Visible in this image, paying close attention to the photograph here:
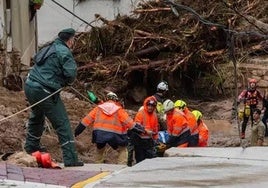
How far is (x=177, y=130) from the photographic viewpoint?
10.8 m

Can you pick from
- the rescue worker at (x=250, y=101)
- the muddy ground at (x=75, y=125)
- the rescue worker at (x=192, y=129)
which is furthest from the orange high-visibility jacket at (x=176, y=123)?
the rescue worker at (x=250, y=101)

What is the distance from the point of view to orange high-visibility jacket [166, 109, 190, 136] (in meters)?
10.8

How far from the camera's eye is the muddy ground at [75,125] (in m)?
11.8

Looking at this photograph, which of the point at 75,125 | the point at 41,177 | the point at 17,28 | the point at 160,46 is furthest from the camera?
the point at 160,46

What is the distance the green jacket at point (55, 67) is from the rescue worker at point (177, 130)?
2316 millimetres

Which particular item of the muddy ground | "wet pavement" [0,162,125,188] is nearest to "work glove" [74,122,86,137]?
the muddy ground

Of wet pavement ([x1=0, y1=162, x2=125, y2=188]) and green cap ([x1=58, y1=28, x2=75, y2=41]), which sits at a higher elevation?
green cap ([x1=58, y1=28, x2=75, y2=41])

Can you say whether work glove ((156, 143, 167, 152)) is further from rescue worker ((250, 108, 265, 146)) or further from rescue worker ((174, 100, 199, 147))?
rescue worker ((250, 108, 265, 146))

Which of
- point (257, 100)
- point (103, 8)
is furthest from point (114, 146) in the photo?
point (103, 8)

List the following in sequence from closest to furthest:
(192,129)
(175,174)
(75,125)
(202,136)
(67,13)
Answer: (175,174), (192,129), (202,136), (75,125), (67,13)

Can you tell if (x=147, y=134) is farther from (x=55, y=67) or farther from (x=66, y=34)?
(x=66, y=34)

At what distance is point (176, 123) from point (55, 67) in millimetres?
2564

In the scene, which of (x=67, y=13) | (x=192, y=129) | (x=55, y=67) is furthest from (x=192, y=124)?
(x=67, y=13)

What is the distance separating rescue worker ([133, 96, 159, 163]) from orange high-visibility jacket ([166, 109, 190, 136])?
11.9 inches
